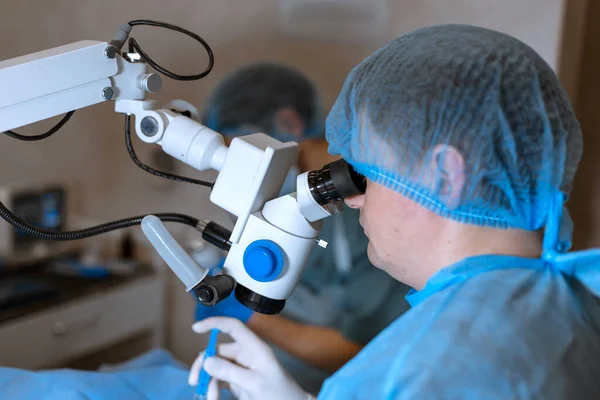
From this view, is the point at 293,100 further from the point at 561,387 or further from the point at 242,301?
the point at 561,387

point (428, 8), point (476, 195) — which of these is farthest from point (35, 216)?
point (476, 195)

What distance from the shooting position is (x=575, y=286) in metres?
0.87

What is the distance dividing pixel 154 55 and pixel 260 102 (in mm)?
948

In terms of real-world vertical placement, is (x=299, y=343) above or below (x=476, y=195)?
below

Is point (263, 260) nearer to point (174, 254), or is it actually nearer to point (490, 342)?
point (174, 254)

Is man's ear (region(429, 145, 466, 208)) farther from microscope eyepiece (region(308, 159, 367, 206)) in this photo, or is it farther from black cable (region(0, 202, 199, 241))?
black cable (region(0, 202, 199, 241))

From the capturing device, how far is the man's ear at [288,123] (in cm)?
171

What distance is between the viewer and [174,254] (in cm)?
103

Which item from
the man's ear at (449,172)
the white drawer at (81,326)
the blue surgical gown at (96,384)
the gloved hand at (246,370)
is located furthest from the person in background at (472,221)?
the white drawer at (81,326)

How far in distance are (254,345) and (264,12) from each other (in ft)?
4.67

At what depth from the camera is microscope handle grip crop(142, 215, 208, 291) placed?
3.36ft

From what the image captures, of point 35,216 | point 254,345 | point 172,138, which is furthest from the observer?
point 35,216

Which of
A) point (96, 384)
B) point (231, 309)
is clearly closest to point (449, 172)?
point (231, 309)

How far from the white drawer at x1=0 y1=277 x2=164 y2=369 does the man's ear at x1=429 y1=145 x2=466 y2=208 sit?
1524 millimetres
